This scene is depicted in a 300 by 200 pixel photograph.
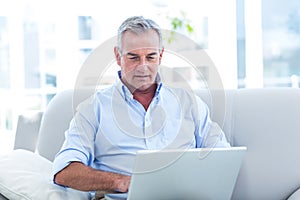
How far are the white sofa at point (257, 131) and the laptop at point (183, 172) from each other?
0.37 meters

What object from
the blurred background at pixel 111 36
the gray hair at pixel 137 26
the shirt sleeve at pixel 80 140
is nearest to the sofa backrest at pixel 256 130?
the shirt sleeve at pixel 80 140

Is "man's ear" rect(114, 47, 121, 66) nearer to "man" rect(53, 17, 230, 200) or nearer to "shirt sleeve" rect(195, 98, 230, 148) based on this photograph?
"man" rect(53, 17, 230, 200)

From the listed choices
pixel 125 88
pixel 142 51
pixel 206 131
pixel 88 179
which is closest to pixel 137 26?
pixel 142 51

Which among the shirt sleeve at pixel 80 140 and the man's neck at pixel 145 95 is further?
the man's neck at pixel 145 95

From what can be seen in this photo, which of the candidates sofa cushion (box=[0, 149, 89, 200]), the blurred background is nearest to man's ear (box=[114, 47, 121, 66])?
sofa cushion (box=[0, 149, 89, 200])

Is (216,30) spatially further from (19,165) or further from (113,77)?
(19,165)

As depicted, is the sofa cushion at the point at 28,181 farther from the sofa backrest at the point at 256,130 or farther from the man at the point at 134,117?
the sofa backrest at the point at 256,130

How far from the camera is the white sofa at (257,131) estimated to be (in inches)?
74.5

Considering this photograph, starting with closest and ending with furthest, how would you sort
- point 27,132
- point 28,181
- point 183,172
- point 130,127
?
point 183,172, point 28,181, point 130,127, point 27,132

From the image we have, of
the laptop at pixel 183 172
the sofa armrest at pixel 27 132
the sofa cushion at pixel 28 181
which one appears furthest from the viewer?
the sofa armrest at pixel 27 132

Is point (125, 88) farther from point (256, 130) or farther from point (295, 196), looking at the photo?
point (295, 196)

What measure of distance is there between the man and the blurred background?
283 cm

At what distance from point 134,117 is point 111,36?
3.04 m

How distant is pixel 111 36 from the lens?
15.9 feet
